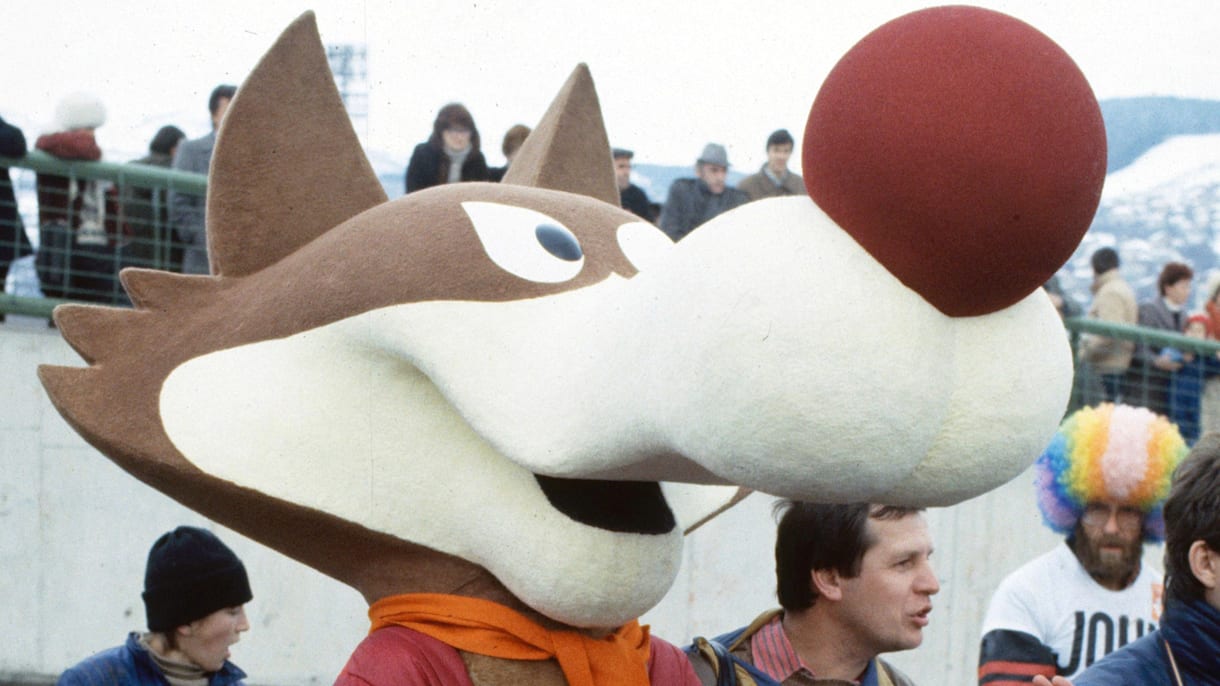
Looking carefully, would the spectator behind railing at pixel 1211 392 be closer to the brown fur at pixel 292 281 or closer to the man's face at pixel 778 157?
the man's face at pixel 778 157

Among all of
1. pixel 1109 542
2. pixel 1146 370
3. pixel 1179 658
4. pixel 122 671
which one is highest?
pixel 1179 658

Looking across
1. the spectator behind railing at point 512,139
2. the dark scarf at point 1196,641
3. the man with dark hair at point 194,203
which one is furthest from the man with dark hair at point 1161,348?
the dark scarf at point 1196,641

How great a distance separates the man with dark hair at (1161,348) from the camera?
310 inches

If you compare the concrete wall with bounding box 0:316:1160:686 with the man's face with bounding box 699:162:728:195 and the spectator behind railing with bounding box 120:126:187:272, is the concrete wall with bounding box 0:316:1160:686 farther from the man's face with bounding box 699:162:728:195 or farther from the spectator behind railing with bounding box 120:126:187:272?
the man's face with bounding box 699:162:728:195

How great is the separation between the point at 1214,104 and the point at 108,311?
267 inches

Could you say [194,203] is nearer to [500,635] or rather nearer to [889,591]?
[889,591]

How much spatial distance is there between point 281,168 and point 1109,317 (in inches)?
242

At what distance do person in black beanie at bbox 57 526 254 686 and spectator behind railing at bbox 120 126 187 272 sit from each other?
2584 millimetres

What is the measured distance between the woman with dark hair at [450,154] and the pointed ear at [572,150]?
238 centimetres

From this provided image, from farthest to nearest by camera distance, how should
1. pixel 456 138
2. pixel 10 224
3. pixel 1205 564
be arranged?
1. pixel 10 224
2. pixel 456 138
3. pixel 1205 564

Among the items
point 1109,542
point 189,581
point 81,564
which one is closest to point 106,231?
point 81,564

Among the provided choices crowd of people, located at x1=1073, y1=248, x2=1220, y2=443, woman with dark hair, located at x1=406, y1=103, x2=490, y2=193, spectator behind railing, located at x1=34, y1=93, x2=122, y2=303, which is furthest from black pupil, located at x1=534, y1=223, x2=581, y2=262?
crowd of people, located at x1=1073, y1=248, x2=1220, y2=443

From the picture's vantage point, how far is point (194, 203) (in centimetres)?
629

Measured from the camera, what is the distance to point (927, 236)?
6.27 ft
